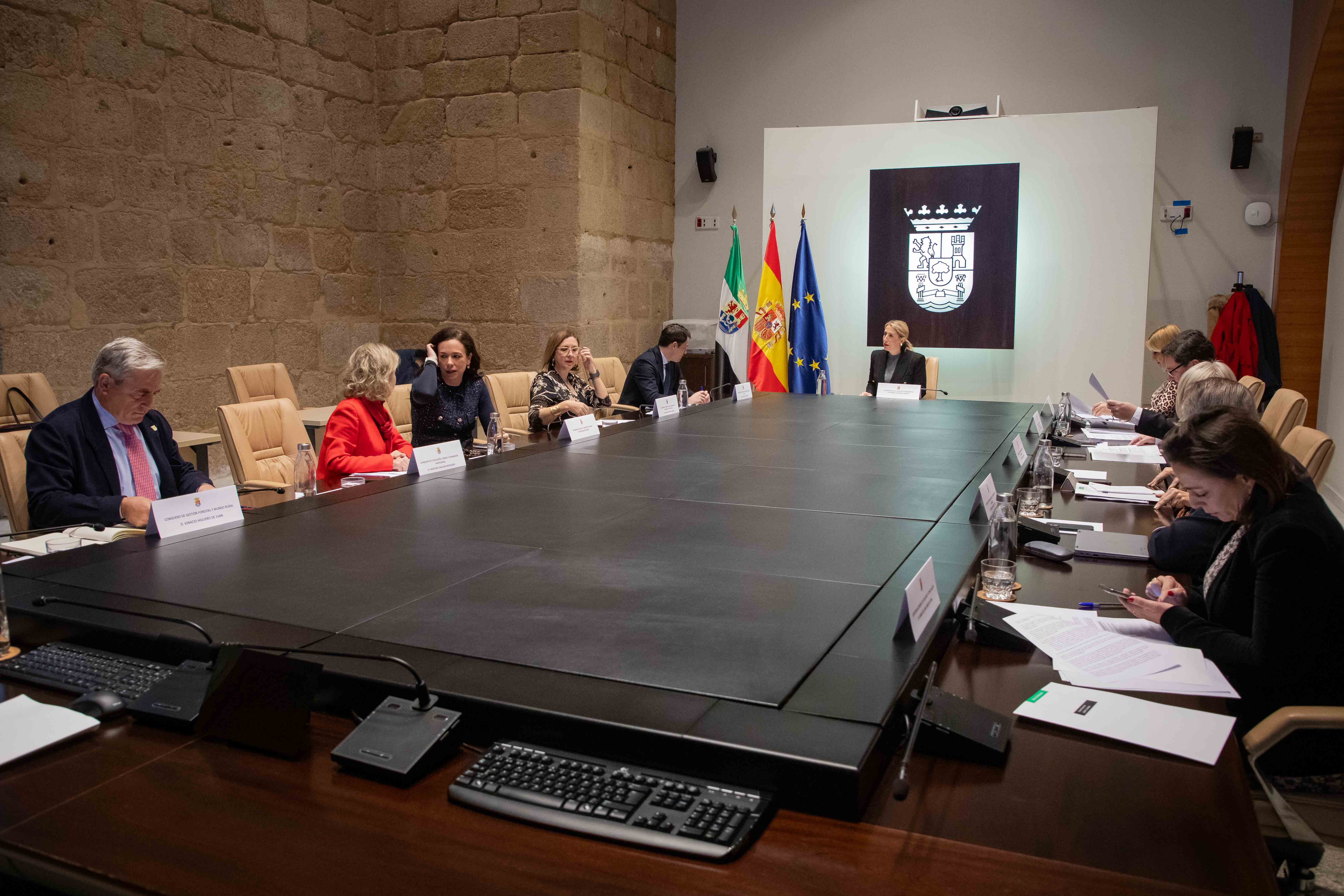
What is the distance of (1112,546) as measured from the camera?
2363mm

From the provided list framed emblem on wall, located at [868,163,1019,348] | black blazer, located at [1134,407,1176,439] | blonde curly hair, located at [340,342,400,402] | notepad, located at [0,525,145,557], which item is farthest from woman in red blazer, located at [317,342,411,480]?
framed emblem on wall, located at [868,163,1019,348]

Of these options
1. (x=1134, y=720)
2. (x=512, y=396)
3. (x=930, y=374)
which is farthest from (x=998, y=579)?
(x=930, y=374)

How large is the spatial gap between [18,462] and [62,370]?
275cm

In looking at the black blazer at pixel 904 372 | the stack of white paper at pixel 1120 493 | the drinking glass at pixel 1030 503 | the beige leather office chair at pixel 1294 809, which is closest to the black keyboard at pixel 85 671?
the beige leather office chair at pixel 1294 809

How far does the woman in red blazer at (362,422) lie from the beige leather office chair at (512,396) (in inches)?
55.2

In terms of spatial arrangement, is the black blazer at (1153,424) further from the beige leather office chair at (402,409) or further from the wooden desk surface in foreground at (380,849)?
the wooden desk surface in foreground at (380,849)

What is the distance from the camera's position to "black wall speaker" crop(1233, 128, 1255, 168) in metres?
6.84

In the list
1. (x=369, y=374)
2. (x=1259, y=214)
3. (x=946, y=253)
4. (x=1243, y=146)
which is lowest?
(x=369, y=374)

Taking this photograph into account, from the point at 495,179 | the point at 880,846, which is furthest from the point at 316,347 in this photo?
the point at 880,846

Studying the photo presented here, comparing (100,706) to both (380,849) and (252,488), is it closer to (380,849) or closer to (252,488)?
(380,849)

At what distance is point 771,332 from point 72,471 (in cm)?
553

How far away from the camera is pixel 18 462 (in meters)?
2.82

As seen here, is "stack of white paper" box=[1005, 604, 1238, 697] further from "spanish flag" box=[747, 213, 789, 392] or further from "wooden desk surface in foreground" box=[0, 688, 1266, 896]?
"spanish flag" box=[747, 213, 789, 392]

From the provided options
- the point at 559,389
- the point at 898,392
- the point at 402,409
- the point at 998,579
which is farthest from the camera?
the point at 898,392
